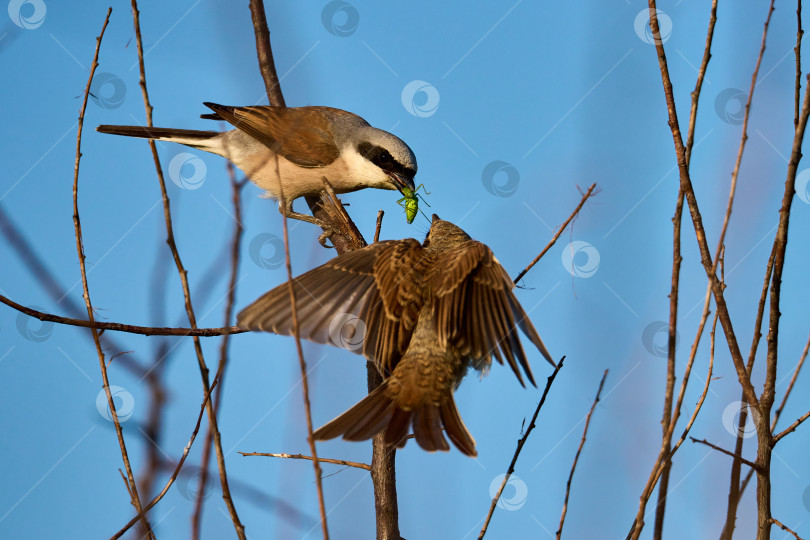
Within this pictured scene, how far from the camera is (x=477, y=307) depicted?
2535 millimetres

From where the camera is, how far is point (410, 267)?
8.96 feet

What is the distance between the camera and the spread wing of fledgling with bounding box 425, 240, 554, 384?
2.42m

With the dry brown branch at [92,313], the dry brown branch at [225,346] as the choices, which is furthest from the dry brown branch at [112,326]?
the dry brown branch at [225,346]

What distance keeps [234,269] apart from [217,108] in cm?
361

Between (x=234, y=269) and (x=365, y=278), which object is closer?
(x=234, y=269)

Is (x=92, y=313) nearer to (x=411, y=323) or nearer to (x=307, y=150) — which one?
(x=411, y=323)

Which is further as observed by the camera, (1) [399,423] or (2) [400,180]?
(2) [400,180]

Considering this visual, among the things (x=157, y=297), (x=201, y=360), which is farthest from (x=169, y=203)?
(x=201, y=360)

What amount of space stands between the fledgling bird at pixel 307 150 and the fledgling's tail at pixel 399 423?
2169 mm

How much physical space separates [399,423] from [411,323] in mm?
423

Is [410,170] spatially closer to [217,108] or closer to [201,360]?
[217,108]

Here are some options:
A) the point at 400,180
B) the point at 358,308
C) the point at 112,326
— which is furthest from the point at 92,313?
the point at 400,180

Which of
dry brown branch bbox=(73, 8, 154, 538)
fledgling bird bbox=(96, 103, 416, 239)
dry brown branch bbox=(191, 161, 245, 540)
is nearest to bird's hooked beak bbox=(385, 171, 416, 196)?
Answer: fledgling bird bbox=(96, 103, 416, 239)

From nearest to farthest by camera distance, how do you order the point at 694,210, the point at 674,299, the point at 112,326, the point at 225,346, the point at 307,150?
the point at 225,346 < the point at 674,299 < the point at 694,210 < the point at 112,326 < the point at 307,150
